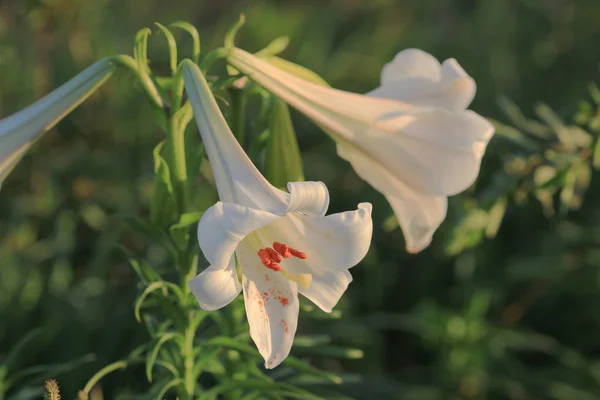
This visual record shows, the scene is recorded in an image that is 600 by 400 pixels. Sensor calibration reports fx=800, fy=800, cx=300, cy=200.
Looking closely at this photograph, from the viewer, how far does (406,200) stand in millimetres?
896

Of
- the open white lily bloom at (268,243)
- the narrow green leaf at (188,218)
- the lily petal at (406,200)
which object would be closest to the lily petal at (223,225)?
the open white lily bloom at (268,243)

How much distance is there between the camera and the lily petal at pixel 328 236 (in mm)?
754

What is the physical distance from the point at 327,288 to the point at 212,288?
0.15m

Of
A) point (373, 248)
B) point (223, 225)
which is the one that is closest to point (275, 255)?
point (223, 225)

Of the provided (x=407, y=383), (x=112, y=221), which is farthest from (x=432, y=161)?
(x=112, y=221)

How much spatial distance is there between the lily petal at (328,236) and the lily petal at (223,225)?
86mm

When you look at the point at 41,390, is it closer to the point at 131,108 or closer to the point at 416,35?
the point at 131,108

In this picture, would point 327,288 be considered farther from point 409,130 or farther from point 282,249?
point 409,130

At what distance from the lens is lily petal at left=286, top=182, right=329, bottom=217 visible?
72 cm

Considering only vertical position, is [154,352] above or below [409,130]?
below

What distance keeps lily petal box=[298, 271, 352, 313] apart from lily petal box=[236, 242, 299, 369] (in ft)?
0.07

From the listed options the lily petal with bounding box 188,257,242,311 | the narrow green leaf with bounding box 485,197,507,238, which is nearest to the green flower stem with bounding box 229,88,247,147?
the lily petal with bounding box 188,257,242,311

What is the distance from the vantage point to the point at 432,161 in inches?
33.6

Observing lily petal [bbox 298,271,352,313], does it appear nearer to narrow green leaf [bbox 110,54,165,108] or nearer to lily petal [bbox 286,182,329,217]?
lily petal [bbox 286,182,329,217]
